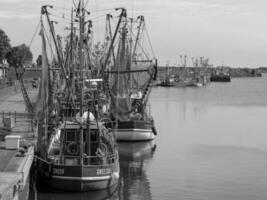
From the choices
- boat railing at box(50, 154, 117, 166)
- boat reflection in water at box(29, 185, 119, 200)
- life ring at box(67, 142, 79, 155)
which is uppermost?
life ring at box(67, 142, 79, 155)

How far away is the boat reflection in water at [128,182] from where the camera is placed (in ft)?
111

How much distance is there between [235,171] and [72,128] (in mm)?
13035

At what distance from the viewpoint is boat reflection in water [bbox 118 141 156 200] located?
36875 millimetres

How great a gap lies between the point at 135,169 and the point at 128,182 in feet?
15.7

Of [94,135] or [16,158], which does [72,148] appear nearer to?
[94,135]

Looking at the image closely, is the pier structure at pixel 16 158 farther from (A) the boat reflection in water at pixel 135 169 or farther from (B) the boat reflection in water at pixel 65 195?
(A) the boat reflection in water at pixel 135 169

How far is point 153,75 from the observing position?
57.8 m

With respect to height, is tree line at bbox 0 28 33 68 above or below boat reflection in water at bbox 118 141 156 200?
above

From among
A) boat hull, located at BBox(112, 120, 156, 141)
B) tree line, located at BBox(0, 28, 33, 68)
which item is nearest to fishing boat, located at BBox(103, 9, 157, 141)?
boat hull, located at BBox(112, 120, 156, 141)

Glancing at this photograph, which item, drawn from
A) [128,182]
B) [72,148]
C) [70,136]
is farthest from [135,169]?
[72,148]

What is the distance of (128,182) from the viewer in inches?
1575

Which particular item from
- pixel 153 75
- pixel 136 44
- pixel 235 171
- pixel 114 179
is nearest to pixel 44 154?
pixel 114 179

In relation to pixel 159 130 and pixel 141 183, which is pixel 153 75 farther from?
pixel 141 183

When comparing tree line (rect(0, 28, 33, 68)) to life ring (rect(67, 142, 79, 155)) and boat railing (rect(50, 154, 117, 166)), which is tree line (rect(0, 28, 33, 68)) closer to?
life ring (rect(67, 142, 79, 155))
